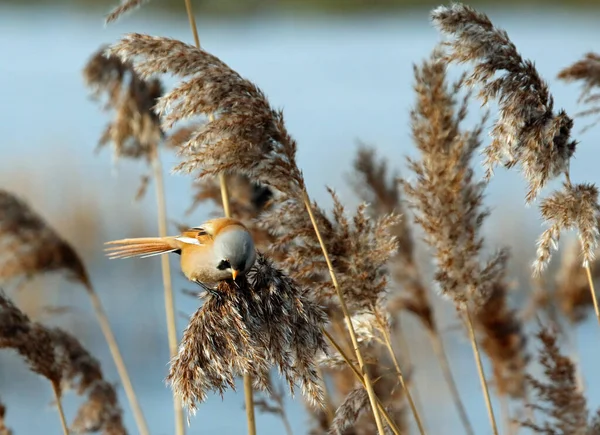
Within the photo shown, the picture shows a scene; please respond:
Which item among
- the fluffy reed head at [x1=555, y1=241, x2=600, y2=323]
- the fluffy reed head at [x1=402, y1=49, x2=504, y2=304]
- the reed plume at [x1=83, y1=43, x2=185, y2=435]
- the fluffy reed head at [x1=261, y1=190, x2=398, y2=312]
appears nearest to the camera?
the fluffy reed head at [x1=261, y1=190, x2=398, y2=312]

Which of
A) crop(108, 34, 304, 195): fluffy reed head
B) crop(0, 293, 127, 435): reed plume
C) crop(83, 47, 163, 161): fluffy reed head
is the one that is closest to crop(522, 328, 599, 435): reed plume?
crop(108, 34, 304, 195): fluffy reed head

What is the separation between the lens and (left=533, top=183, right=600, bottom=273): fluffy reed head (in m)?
2.04

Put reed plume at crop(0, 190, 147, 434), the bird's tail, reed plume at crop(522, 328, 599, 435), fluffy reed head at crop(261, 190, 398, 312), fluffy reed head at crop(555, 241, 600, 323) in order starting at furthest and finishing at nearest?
fluffy reed head at crop(555, 241, 600, 323), reed plume at crop(0, 190, 147, 434), reed plume at crop(522, 328, 599, 435), fluffy reed head at crop(261, 190, 398, 312), the bird's tail

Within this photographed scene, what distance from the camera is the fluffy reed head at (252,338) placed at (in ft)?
6.09

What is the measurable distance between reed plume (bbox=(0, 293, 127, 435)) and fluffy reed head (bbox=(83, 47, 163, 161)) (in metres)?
1.12

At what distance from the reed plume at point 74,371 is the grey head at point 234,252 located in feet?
3.00

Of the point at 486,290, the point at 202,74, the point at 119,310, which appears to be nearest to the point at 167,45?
the point at 202,74

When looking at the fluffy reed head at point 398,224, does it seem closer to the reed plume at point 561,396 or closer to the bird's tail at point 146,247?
the reed plume at point 561,396

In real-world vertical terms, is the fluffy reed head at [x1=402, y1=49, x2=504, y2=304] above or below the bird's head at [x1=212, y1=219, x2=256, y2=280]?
above

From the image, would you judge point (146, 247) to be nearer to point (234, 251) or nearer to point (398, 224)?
point (234, 251)

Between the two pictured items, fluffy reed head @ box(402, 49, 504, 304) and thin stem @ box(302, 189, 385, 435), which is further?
fluffy reed head @ box(402, 49, 504, 304)

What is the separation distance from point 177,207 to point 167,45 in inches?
278

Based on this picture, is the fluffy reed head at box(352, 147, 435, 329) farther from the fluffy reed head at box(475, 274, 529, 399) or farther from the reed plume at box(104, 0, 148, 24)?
the reed plume at box(104, 0, 148, 24)

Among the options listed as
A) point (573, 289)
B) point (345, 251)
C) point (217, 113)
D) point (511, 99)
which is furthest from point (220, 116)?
point (573, 289)
